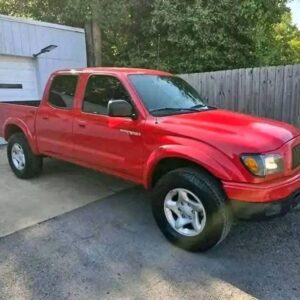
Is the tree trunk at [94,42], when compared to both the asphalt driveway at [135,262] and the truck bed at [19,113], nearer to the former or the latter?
the truck bed at [19,113]

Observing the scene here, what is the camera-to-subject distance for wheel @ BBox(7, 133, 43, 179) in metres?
6.29

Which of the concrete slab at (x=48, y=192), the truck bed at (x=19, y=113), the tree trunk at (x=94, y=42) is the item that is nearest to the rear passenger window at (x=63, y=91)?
the truck bed at (x=19, y=113)

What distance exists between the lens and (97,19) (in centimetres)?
1184

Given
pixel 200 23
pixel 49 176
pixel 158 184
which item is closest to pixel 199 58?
pixel 200 23

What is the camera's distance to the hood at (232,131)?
11.5ft

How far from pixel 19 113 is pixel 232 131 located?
4.08m

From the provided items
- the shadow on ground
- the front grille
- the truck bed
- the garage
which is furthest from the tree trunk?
the front grille

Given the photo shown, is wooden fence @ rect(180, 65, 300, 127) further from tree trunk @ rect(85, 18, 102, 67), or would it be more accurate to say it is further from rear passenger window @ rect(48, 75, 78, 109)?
tree trunk @ rect(85, 18, 102, 67)

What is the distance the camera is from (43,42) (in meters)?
11.0

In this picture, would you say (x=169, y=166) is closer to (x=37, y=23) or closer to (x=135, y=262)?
(x=135, y=262)

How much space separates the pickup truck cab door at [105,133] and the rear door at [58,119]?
0.23 metres

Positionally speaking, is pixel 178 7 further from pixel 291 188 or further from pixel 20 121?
pixel 291 188

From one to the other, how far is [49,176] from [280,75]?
183 inches

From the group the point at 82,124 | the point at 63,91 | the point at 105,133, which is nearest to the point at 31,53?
the point at 63,91
